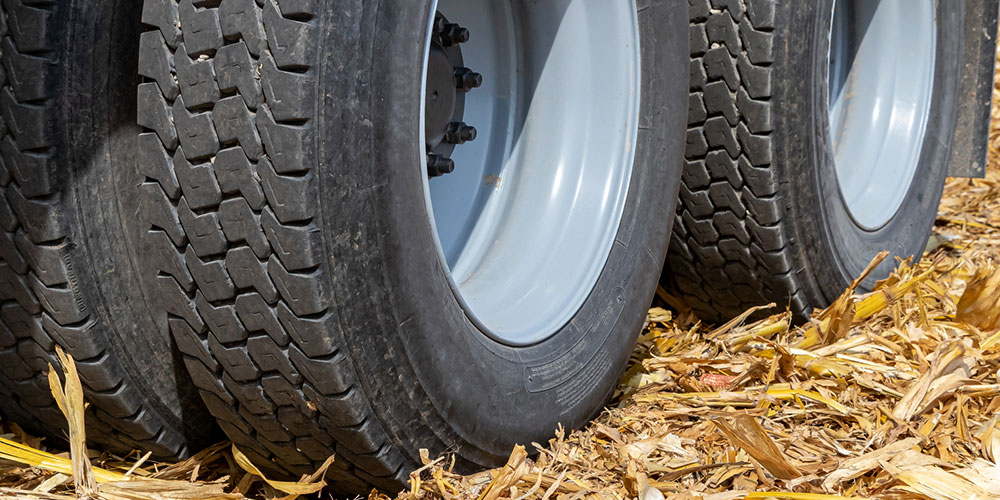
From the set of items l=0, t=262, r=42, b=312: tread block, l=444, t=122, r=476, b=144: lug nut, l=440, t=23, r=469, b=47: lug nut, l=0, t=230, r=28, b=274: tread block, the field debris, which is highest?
l=440, t=23, r=469, b=47: lug nut

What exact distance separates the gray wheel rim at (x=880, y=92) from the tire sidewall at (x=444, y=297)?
3.93 feet

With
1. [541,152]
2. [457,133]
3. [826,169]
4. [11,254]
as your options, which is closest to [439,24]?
[457,133]

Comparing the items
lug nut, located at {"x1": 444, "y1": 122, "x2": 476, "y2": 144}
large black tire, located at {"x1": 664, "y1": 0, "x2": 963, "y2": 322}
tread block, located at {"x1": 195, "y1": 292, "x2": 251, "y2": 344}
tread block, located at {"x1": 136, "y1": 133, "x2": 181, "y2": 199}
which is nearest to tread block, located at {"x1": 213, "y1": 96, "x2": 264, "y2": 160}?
tread block, located at {"x1": 136, "y1": 133, "x2": 181, "y2": 199}

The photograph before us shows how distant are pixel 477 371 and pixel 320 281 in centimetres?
39

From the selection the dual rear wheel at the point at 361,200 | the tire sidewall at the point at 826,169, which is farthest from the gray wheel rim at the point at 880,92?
the dual rear wheel at the point at 361,200

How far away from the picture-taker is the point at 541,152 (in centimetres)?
209

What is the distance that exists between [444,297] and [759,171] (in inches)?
42.3

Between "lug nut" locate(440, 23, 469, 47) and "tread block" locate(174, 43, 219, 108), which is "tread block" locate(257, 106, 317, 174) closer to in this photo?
"tread block" locate(174, 43, 219, 108)

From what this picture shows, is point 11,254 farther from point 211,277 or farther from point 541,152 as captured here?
point 541,152

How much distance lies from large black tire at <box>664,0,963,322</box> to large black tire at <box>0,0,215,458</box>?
133 centimetres

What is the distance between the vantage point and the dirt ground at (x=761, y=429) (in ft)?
5.33

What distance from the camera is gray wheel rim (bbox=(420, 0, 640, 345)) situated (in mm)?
1948

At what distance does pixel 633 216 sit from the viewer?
2.01 metres

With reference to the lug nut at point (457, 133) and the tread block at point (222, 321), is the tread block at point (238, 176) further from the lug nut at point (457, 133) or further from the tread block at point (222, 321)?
the lug nut at point (457, 133)
